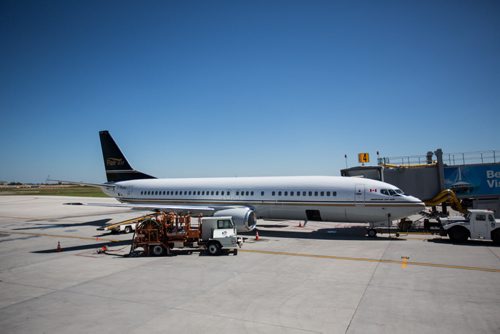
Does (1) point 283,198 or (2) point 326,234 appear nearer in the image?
(1) point 283,198

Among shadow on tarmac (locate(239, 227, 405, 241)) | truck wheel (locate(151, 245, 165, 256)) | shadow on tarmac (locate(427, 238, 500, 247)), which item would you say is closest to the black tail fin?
shadow on tarmac (locate(239, 227, 405, 241))

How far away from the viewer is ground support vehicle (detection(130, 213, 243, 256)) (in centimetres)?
1866

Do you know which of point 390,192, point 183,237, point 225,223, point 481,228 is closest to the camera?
point 183,237

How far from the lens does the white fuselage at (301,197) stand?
2336 cm

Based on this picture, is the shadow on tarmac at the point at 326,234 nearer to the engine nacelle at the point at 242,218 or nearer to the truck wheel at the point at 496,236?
the engine nacelle at the point at 242,218

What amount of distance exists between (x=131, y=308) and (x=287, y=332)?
17.8ft

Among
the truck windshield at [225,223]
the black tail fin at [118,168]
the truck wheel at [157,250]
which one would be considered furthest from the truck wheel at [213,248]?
the black tail fin at [118,168]

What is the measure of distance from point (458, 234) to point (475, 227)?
109 cm

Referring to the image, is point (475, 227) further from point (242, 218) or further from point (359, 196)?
point (242, 218)

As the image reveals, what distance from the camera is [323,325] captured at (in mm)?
9344

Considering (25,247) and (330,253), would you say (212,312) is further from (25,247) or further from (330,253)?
(25,247)

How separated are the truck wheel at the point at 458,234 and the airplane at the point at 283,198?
8.08 feet

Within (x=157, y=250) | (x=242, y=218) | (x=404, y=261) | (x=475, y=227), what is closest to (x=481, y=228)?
(x=475, y=227)

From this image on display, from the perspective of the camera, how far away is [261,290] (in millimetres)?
12469
